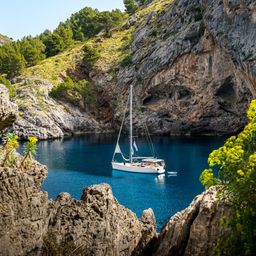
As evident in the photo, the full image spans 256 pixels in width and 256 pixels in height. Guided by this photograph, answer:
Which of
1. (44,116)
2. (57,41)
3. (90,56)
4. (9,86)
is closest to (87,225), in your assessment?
(44,116)

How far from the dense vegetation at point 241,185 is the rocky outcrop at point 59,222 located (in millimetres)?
6244

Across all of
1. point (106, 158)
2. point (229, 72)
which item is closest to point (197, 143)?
point (229, 72)

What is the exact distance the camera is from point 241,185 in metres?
14.4

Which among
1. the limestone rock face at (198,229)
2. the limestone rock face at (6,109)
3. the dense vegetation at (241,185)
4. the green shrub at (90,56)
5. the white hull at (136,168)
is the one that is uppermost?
the green shrub at (90,56)

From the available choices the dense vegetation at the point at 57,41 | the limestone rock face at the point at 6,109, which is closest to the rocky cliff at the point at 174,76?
the dense vegetation at the point at 57,41

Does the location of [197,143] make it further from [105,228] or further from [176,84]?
[105,228]

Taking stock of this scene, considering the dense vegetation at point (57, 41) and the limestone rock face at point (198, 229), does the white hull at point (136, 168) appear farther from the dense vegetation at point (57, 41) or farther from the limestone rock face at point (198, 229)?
the dense vegetation at point (57, 41)

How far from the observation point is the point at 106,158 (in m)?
71.5

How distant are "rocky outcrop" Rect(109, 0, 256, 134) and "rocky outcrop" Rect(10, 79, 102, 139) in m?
11.6

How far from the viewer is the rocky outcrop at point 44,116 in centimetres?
10012

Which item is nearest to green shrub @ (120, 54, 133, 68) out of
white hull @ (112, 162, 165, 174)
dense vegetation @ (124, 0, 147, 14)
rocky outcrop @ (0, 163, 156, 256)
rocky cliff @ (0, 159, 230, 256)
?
dense vegetation @ (124, 0, 147, 14)

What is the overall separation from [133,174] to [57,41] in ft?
290

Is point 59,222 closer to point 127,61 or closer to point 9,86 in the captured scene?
point 9,86

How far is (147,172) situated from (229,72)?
134 feet
